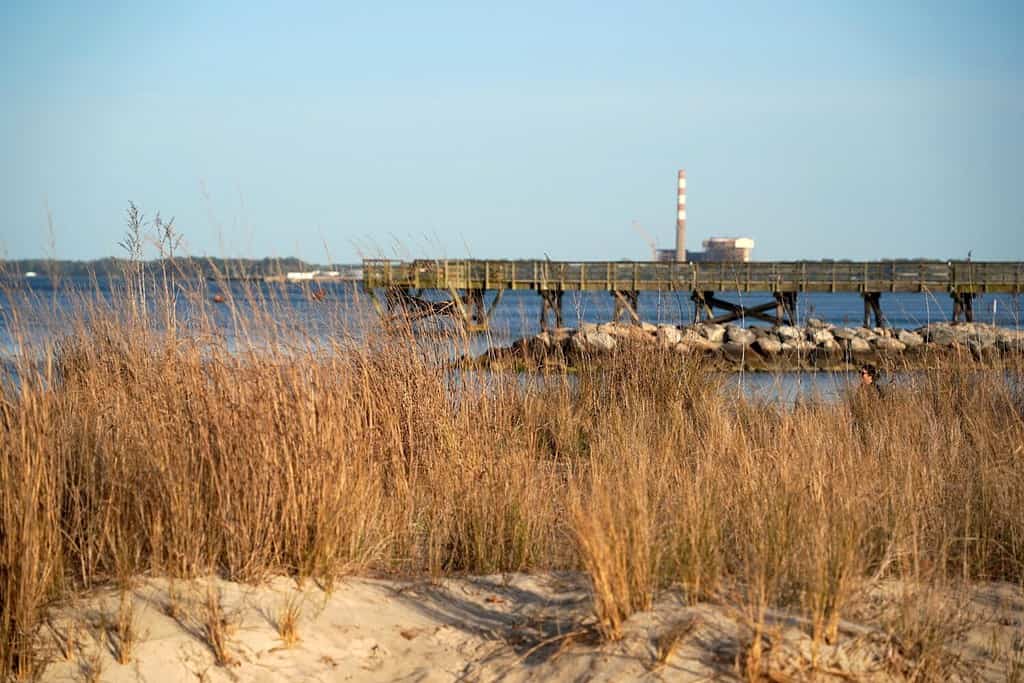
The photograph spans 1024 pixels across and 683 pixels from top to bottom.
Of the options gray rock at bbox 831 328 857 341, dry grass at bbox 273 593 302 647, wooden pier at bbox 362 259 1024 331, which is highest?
wooden pier at bbox 362 259 1024 331

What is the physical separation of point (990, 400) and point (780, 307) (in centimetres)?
2611

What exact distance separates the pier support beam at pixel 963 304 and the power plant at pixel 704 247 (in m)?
29.7

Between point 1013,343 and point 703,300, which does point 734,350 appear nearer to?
point 703,300

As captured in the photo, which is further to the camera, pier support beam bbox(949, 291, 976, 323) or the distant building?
the distant building

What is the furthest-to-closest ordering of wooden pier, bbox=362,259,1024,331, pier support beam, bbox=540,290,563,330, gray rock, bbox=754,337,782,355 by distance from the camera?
wooden pier, bbox=362,259,1024,331
gray rock, bbox=754,337,782,355
pier support beam, bbox=540,290,563,330

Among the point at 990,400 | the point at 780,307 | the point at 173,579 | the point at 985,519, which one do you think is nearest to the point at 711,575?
the point at 985,519

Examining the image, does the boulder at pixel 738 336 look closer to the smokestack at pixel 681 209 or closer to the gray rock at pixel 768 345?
the gray rock at pixel 768 345

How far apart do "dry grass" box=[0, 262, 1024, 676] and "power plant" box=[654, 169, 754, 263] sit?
57.6 meters

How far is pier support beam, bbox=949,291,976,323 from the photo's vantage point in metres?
32.6

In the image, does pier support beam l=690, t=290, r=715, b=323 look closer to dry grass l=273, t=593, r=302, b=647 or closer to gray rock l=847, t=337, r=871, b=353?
gray rock l=847, t=337, r=871, b=353

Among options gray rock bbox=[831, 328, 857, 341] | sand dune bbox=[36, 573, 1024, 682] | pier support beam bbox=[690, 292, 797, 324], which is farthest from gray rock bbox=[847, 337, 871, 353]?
sand dune bbox=[36, 573, 1024, 682]

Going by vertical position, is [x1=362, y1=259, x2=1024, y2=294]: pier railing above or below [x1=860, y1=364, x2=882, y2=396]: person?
above

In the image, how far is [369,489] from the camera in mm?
5270

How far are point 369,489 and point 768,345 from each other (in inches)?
907
